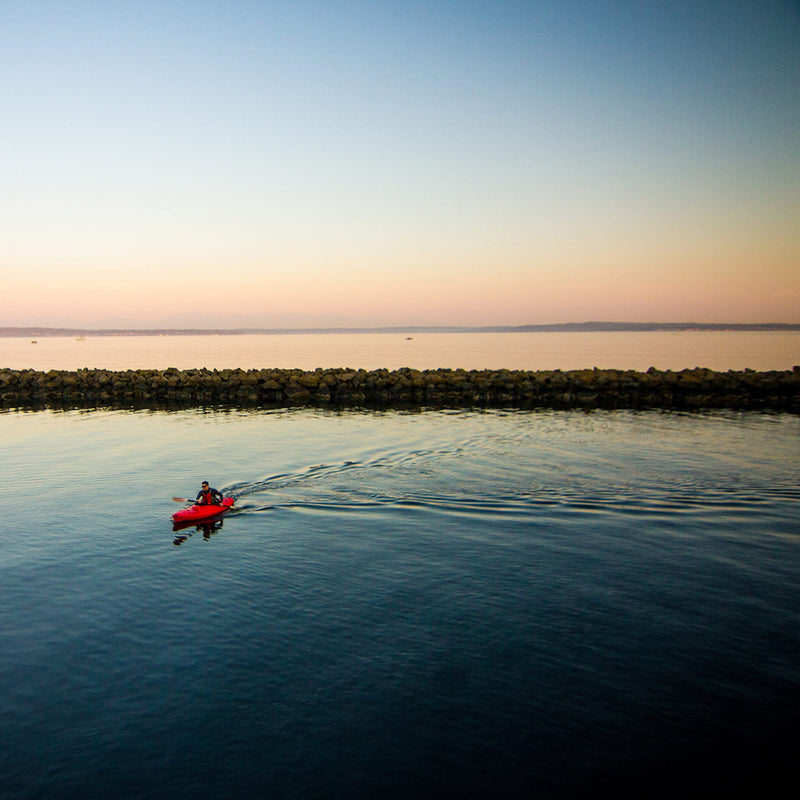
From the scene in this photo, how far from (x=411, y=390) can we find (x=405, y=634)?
51.0 meters

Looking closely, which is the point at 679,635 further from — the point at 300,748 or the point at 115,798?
the point at 115,798

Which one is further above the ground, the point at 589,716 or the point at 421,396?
the point at 421,396

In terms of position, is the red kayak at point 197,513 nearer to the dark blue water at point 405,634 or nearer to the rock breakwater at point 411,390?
the dark blue water at point 405,634

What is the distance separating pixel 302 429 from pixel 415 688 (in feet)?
111

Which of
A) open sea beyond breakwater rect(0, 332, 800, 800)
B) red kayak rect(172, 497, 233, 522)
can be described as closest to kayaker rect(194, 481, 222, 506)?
red kayak rect(172, 497, 233, 522)

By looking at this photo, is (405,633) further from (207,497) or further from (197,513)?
(207,497)

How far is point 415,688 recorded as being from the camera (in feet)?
41.6

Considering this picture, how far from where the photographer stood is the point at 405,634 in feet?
48.8

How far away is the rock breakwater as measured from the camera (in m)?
60.4

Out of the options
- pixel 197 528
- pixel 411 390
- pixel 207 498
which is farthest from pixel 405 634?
pixel 411 390

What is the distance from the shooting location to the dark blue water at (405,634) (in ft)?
34.8

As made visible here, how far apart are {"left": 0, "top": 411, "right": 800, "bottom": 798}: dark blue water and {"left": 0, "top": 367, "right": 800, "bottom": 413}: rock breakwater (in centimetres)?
2985

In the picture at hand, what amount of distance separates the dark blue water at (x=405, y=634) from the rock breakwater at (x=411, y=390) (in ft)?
97.9

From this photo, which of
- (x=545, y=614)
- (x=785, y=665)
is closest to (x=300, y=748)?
(x=545, y=614)
